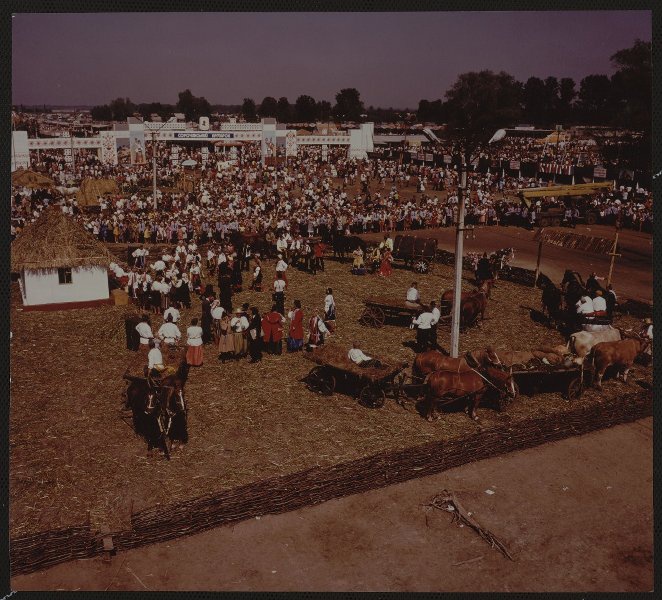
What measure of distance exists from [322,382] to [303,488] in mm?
4728

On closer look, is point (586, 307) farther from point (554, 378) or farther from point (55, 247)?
point (55, 247)

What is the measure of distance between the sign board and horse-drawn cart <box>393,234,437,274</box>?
3304cm

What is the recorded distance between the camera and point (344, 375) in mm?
15523

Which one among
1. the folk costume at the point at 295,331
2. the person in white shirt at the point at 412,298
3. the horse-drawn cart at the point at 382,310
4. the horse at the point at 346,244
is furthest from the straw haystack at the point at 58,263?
the horse at the point at 346,244

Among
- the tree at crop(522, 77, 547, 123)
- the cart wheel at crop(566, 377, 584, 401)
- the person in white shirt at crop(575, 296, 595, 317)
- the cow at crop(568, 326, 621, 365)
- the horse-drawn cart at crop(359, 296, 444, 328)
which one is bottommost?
the cart wheel at crop(566, 377, 584, 401)

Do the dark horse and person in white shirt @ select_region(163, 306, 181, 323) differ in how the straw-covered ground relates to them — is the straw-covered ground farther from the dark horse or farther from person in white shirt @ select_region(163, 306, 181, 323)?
person in white shirt @ select_region(163, 306, 181, 323)

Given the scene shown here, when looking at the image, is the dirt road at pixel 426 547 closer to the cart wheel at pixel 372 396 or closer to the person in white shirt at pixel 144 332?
the cart wheel at pixel 372 396

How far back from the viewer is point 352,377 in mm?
15305

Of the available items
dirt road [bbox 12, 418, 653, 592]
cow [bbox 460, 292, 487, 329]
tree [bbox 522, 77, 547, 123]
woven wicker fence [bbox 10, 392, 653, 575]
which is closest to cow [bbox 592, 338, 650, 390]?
woven wicker fence [bbox 10, 392, 653, 575]

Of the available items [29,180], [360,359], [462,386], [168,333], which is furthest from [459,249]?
[29,180]

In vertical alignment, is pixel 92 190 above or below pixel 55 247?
above

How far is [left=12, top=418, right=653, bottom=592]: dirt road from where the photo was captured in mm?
9852

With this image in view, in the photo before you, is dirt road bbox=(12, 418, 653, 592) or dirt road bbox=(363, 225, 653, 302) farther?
dirt road bbox=(363, 225, 653, 302)

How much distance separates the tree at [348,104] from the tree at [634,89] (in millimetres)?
109445
